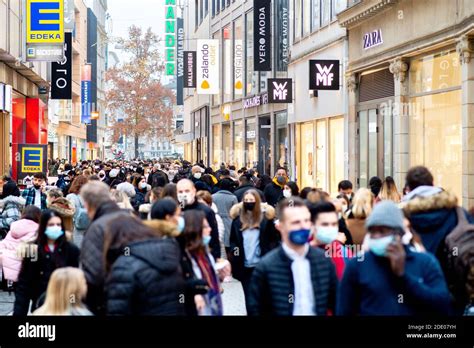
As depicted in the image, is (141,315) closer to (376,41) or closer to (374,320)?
(374,320)

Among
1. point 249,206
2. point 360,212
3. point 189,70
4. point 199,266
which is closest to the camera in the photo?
point 199,266

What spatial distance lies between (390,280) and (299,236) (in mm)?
770

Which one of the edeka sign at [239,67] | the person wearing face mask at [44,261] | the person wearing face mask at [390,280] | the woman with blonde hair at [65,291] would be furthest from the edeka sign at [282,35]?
the person wearing face mask at [390,280]

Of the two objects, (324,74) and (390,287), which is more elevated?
(324,74)

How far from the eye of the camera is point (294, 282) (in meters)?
6.02

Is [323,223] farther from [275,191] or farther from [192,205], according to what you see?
[275,191]

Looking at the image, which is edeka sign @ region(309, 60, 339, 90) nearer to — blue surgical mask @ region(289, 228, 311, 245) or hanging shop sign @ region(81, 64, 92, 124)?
blue surgical mask @ region(289, 228, 311, 245)

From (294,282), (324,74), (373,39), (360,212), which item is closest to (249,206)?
(360,212)

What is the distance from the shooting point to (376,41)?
23.7m

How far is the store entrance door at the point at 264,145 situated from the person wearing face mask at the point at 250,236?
29339 mm

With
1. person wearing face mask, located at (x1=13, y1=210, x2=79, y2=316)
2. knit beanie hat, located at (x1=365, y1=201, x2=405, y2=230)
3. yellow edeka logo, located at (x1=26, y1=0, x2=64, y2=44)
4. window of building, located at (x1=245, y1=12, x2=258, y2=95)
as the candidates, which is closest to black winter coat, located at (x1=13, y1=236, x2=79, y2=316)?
person wearing face mask, located at (x1=13, y1=210, x2=79, y2=316)

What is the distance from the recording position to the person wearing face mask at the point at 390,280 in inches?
218

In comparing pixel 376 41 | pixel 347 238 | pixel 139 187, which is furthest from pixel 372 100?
pixel 347 238

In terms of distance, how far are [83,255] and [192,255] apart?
2.74 feet
